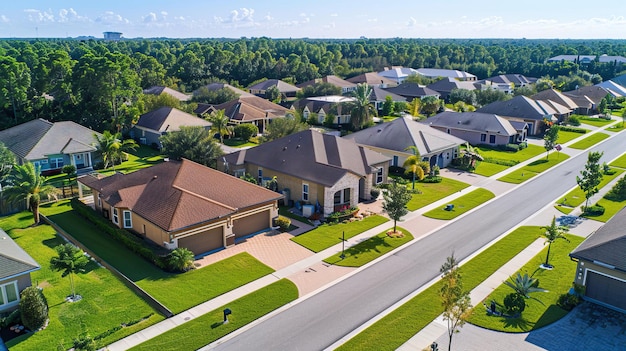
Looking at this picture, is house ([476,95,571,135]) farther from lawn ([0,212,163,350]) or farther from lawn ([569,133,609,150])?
lawn ([0,212,163,350])

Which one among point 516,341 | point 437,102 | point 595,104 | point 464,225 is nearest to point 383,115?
point 437,102

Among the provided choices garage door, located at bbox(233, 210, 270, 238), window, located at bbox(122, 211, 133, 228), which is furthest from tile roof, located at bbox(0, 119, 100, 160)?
garage door, located at bbox(233, 210, 270, 238)

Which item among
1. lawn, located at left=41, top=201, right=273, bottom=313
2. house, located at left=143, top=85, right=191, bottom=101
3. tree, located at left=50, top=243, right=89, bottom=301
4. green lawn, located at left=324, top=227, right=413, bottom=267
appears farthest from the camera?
house, located at left=143, top=85, right=191, bottom=101

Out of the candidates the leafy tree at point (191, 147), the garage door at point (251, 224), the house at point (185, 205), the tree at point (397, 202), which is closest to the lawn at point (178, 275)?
the house at point (185, 205)

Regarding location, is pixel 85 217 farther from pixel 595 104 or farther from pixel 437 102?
pixel 595 104

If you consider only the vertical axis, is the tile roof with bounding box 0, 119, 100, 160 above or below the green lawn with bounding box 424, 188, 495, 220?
above

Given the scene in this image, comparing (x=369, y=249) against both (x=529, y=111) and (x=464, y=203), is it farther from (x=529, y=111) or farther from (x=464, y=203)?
(x=529, y=111)

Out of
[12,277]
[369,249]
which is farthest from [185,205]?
[369,249]
